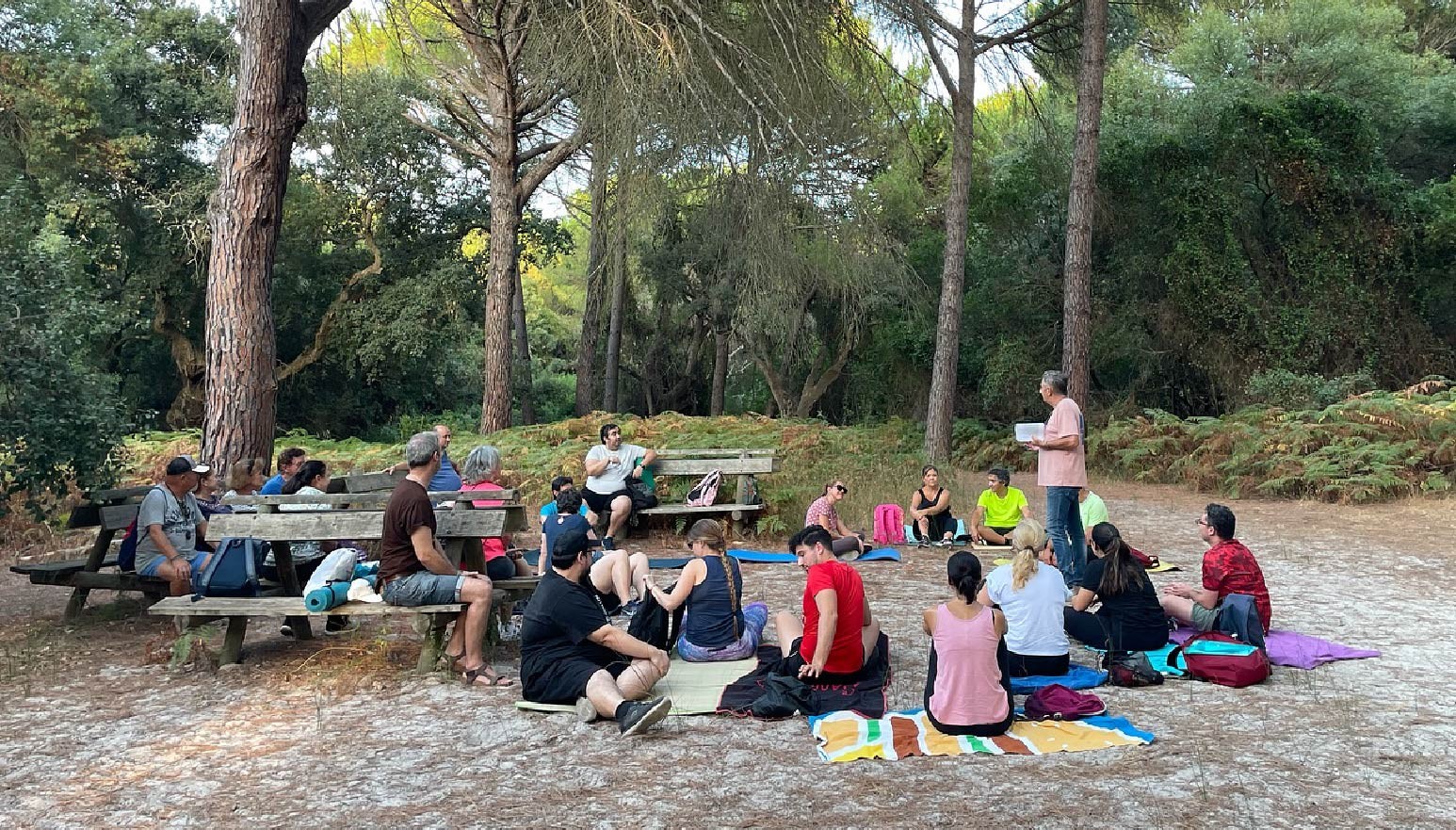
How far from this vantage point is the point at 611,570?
22.7 ft

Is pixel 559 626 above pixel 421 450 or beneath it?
beneath


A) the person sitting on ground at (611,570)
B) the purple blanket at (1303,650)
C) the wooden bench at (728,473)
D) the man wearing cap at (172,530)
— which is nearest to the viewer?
the purple blanket at (1303,650)

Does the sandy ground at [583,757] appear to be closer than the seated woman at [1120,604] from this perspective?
Yes

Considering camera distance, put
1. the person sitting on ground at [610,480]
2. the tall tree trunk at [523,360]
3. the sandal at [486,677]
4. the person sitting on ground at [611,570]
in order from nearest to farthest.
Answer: the sandal at [486,677], the person sitting on ground at [611,570], the person sitting on ground at [610,480], the tall tree trunk at [523,360]

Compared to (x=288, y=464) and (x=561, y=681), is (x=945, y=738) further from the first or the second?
(x=288, y=464)

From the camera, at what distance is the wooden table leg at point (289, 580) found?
6.43 m

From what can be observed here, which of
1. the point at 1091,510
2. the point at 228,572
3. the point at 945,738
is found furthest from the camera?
the point at 1091,510

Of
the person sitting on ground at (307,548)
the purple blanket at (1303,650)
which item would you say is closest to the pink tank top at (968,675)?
the purple blanket at (1303,650)

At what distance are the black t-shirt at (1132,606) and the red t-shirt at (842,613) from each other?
154cm

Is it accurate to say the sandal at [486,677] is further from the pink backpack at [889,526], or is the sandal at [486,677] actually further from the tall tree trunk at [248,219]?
the pink backpack at [889,526]

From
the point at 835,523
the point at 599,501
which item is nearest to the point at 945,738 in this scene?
the point at 835,523

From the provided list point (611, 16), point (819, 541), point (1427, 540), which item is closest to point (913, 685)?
point (819, 541)

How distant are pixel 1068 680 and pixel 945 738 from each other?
123 cm

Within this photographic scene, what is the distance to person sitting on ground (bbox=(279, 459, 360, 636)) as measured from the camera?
22.1ft
